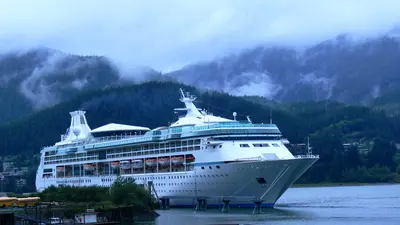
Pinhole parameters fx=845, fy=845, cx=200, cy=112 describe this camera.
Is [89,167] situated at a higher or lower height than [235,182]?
higher

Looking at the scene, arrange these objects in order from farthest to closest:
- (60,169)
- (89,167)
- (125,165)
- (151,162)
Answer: (60,169) → (89,167) → (125,165) → (151,162)

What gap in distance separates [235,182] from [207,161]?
436 cm

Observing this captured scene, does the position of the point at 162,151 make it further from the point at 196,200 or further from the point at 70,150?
the point at 70,150

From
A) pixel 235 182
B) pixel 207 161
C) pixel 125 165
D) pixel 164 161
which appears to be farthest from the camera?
pixel 125 165

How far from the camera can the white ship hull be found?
292 ft

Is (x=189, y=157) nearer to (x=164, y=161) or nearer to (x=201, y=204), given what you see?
(x=201, y=204)

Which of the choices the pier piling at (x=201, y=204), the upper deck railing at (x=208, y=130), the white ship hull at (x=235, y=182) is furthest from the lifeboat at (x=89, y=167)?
the pier piling at (x=201, y=204)

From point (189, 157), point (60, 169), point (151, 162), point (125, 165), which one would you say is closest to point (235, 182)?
point (189, 157)

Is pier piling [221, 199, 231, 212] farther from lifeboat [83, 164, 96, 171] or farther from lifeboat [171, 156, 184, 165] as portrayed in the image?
lifeboat [83, 164, 96, 171]

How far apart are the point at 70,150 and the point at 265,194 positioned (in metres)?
39.4

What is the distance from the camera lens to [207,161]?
93.0 meters

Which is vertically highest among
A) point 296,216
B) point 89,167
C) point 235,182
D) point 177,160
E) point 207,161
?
point 89,167

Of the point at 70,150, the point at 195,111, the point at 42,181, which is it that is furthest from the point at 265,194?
the point at 42,181

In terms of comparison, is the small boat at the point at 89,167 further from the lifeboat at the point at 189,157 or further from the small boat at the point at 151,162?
the lifeboat at the point at 189,157
